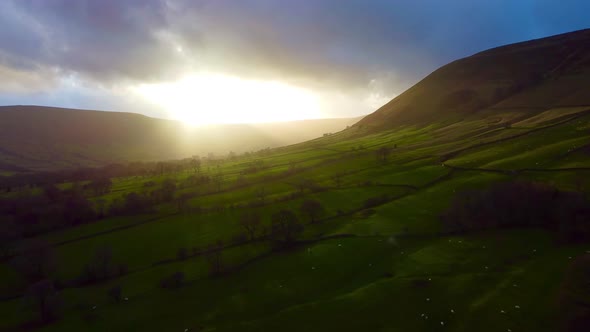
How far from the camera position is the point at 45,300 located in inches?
2012

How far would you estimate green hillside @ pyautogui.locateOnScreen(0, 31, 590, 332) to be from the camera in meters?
41.2

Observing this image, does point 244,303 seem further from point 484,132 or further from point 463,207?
point 484,132

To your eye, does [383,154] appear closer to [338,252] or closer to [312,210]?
[312,210]

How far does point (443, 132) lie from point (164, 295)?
5676 inches

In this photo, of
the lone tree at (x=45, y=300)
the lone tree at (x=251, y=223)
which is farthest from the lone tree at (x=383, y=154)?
the lone tree at (x=45, y=300)

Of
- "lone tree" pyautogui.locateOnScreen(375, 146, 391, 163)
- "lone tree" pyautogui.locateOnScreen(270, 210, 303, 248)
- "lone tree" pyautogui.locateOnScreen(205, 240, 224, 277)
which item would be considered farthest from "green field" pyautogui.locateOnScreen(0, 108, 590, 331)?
"lone tree" pyautogui.locateOnScreen(375, 146, 391, 163)

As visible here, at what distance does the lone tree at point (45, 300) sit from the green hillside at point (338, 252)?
0.69 feet

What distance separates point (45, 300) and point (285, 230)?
135 feet

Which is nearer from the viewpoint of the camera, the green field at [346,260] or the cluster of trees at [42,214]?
the green field at [346,260]

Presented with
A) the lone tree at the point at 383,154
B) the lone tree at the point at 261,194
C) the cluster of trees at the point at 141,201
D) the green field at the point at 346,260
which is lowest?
the green field at the point at 346,260

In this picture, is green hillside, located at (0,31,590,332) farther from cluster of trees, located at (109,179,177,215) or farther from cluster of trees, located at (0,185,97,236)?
cluster of trees, located at (0,185,97,236)

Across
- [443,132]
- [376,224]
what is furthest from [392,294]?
[443,132]

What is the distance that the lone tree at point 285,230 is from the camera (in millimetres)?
69250

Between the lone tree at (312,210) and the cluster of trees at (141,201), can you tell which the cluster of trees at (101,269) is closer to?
the cluster of trees at (141,201)
